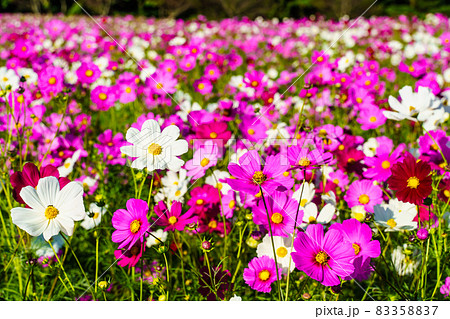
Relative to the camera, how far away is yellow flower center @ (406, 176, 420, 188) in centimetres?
78

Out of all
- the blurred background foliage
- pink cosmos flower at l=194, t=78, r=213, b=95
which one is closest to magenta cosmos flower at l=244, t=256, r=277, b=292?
pink cosmos flower at l=194, t=78, r=213, b=95

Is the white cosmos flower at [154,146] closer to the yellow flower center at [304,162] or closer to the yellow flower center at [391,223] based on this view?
the yellow flower center at [304,162]

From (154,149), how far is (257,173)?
0.22 metres

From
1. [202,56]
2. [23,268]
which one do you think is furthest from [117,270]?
[202,56]

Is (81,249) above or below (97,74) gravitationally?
below

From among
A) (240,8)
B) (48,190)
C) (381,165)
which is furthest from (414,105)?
(240,8)

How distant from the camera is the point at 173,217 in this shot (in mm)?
890

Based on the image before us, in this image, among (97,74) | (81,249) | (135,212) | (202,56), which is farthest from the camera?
(202,56)

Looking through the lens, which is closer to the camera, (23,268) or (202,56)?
(23,268)

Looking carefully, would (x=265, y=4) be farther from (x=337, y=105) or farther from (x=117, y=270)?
(x=117, y=270)

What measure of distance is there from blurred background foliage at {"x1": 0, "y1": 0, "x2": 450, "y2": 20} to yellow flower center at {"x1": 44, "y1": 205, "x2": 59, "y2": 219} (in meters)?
10.5

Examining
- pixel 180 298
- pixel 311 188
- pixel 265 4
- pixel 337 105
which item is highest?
pixel 265 4

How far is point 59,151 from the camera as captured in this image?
4.11 ft
